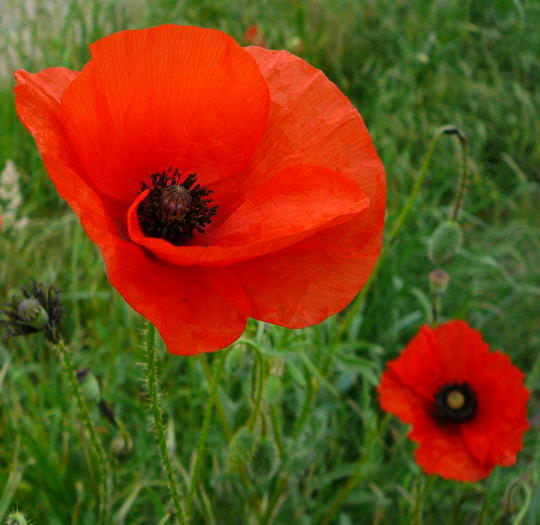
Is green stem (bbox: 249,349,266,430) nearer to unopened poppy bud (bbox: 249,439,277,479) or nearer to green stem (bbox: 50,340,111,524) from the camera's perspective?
unopened poppy bud (bbox: 249,439,277,479)

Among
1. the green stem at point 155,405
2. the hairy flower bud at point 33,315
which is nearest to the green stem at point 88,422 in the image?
the hairy flower bud at point 33,315

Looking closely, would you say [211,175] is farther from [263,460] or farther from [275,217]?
[263,460]

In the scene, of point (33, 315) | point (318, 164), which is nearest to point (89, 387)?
point (33, 315)

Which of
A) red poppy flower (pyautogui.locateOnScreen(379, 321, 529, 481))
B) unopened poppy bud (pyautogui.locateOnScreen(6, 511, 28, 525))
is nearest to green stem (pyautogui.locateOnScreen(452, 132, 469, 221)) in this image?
red poppy flower (pyautogui.locateOnScreen(379, 321, 529, 481))

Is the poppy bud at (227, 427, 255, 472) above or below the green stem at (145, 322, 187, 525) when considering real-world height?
below

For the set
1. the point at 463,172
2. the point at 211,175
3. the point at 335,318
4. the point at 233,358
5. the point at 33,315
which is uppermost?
the point at 211,175

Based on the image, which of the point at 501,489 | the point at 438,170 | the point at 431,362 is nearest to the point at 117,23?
the point at 438,170

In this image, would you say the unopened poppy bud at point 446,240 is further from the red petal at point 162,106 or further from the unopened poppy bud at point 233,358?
the red petal at point 162,106

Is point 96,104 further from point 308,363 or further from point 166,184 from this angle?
point 308,363
